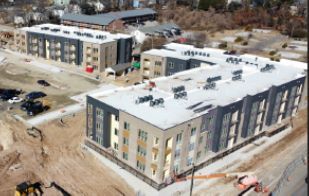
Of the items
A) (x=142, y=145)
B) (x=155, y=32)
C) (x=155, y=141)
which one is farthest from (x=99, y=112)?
(x=155, y=32)

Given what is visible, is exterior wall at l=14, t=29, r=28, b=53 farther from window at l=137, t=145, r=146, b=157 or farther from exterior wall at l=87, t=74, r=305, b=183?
window at l=137, t=145, r=146, b=157

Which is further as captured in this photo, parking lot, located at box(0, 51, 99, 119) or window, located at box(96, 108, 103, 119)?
parking lot, located at box(0, 51, 99, 119)

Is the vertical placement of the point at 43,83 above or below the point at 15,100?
above

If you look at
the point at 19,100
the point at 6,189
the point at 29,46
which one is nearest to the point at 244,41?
the point at 29,46

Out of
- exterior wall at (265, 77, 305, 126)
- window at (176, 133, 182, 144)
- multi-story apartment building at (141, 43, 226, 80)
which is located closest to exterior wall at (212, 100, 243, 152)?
window at (176, 133, 182, 144)

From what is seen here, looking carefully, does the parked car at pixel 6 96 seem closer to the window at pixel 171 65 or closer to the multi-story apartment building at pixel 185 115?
the multi-story apartment building at pixel 185 115

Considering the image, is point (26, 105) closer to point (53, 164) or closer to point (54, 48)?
point (53, 164)

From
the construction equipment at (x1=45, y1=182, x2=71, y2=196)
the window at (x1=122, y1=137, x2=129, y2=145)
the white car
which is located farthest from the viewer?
the white car
